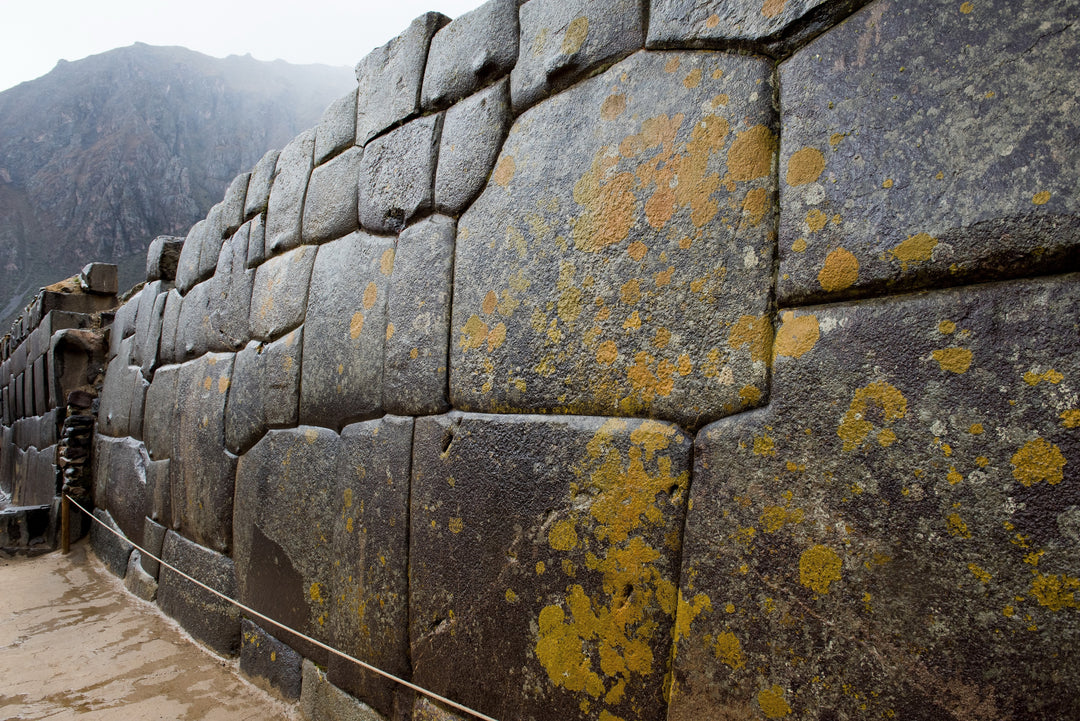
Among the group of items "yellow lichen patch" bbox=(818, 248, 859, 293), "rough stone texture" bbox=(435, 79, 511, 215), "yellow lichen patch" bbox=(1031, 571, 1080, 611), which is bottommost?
"yellow lichen patch" bbox=(1031, 571, 1080, 611)

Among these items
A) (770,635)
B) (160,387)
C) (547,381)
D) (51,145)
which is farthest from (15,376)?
(51,145)

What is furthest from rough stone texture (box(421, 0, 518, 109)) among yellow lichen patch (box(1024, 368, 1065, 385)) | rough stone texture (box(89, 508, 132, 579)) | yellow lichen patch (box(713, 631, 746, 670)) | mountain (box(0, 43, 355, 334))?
mountain (box(0, 43, 355, 334))

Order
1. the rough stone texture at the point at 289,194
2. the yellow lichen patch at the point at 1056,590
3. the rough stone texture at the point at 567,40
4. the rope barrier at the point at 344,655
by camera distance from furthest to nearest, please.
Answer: the rough stone texture at the point at 289,194
the rope barrier at the point at 344,655
the rough stone texture at the point at 567,40
the yellow lichen patch at the point at 1056,590

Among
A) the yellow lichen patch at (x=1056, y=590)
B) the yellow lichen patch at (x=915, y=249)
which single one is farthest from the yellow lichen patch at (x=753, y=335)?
the yellow lichen patch at (x=1056, y=590)

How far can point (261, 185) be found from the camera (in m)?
2.79

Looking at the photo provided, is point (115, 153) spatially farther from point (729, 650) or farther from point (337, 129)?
point (729, 650)

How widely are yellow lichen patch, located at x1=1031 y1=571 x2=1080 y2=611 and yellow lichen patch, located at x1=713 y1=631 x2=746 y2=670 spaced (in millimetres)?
432

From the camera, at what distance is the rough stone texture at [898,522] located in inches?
29.1

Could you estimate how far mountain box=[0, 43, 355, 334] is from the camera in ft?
89.8

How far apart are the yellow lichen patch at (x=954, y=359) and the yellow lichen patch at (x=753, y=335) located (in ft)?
0.82

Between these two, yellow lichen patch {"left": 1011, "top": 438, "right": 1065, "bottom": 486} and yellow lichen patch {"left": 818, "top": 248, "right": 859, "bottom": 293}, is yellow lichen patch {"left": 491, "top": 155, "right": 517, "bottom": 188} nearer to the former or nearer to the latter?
yellow lichen patch {"left": 818, "top": 248, "right": 859, "bottom": 293}

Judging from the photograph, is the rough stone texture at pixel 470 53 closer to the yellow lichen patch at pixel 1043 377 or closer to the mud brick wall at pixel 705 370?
the mud brick wall at pixel 705 370

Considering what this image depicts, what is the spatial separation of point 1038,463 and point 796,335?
1.18 feet

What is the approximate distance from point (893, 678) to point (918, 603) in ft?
0.39
